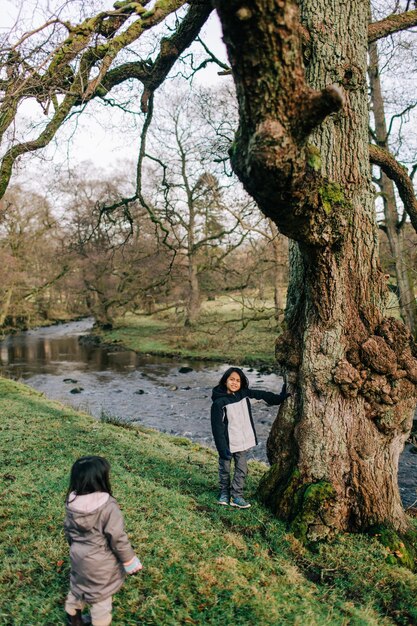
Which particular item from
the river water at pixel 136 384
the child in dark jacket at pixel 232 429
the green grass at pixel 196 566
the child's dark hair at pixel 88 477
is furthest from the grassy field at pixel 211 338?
the child's dark hair at pixel 88 477

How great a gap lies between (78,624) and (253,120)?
3.51 meters

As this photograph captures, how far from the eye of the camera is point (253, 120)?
2781 mm

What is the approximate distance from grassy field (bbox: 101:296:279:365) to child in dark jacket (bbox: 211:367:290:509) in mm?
12852

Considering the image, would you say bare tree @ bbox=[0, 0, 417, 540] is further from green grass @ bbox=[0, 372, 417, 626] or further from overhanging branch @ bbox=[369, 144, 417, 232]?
overhanging branch @ bbox=[369, 144, 417, 232]

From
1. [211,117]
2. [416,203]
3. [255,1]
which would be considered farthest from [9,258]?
[255,1]

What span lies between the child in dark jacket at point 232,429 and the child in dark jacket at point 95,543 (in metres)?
2.25

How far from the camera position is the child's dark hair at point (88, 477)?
2992 millimetres

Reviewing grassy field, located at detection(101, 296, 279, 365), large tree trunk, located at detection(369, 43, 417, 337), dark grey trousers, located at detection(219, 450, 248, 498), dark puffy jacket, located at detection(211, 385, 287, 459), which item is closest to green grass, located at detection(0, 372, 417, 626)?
dark grey trousers, located at detection(219, 450, 248, 498)

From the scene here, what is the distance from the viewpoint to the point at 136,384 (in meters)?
17.1

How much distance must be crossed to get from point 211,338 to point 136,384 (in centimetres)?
731

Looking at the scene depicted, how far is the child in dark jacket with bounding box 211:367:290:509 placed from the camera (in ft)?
16.9

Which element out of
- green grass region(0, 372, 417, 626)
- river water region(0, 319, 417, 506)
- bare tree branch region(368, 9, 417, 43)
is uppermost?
bare tree branch region(368, 9, 417, 43)

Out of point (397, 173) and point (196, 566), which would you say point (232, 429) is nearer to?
point (196, 566)

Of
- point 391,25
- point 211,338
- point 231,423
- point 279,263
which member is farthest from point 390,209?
point 211,338
